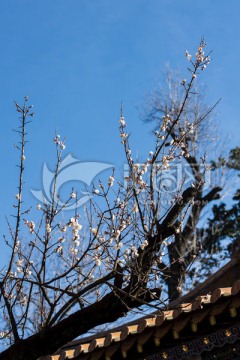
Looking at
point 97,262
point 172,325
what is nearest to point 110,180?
point 97,262

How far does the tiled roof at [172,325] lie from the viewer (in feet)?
20.2

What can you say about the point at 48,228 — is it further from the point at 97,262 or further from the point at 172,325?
the point at 172,325

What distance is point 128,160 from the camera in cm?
740

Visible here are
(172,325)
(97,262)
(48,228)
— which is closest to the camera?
(172,325)

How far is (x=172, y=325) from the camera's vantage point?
6480mm

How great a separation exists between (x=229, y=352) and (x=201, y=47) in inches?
139

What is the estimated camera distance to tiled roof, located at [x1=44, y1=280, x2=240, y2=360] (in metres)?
6.14

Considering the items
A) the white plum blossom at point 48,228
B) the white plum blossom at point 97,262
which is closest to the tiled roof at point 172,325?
the white plum blossom at point 97,262

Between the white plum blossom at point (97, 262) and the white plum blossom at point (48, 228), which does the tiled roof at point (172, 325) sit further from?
the white plum blossom at point (48, 228)

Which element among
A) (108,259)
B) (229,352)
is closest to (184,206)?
(108,259)

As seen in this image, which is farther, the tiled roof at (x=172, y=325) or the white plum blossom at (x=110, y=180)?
the white plum blossom at (x=110, y=180)

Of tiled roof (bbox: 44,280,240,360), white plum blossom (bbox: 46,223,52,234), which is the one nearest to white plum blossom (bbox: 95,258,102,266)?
white plum blossom (bbox: 46,223,52,234)

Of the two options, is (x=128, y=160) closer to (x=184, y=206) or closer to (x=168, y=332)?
(x=184, y=206)

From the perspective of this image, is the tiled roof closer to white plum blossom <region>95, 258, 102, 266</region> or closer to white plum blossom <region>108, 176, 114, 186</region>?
white plum blossom <region>95, 258, 102, 266</region>
